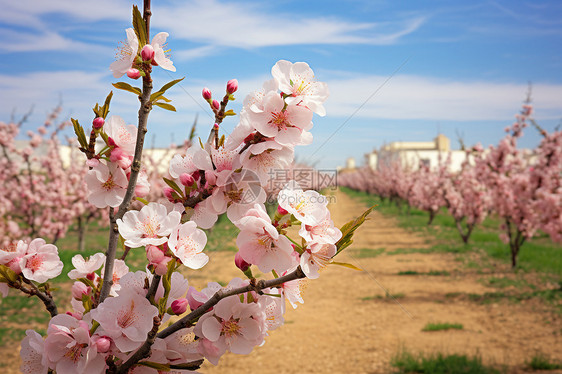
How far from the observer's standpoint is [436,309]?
252 inches

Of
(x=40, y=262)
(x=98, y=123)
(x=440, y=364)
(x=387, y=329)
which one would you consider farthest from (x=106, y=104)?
(x=387, y=329)

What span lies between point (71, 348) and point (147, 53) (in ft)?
2.42

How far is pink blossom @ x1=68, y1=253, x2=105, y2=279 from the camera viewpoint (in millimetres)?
1285

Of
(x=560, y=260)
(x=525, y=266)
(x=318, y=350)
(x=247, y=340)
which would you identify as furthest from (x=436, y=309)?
(x=247, y=340)

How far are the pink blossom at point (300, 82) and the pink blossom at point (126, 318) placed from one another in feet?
2.03

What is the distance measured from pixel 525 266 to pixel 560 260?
78 centimetres

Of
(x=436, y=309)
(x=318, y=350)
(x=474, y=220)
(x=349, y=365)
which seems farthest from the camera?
(x=474, y=220)

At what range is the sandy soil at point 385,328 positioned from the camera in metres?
4.66

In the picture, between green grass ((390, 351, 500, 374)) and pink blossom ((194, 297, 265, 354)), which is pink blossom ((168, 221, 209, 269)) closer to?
pink blossom ((194, 297, 265, 354))

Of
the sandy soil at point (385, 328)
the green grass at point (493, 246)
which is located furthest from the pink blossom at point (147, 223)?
→ the green grass at point (493, 246)

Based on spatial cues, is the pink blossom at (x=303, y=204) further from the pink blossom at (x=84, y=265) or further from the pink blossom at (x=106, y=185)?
the pink blossom at (x=84, y=265)

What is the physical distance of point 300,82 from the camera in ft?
3.56

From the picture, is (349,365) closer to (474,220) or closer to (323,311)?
(323,311)

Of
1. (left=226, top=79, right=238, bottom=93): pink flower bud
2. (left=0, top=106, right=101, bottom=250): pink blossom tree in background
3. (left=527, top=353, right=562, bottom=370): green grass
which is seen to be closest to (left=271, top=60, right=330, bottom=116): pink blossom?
(left=226, top=79, right=238, bottom=93): pink flower bud
